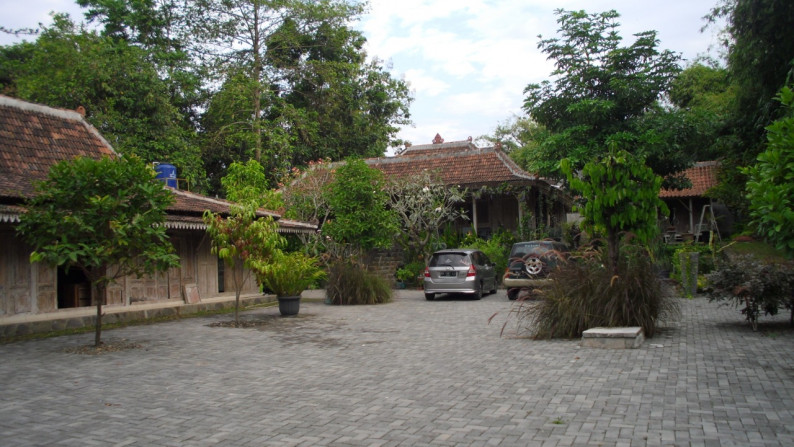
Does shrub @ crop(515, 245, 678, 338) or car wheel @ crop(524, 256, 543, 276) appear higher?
car wheel @ crop(524, 256, 543, 276)

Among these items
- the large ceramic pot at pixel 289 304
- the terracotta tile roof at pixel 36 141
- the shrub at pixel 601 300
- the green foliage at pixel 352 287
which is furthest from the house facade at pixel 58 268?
the shrub at pixel 601 300

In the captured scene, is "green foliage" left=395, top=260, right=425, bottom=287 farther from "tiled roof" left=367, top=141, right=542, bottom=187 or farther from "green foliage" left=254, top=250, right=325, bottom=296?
"green foliage" left=254, top=250, right=325, bottom=296

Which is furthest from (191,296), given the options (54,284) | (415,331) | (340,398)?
(340,398)

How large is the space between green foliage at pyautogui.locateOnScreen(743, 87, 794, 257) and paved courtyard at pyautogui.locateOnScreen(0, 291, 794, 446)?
1.65 meters

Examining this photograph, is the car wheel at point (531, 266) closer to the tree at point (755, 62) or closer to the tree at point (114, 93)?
the tree at point (755, 62)

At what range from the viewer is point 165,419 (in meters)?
5.80

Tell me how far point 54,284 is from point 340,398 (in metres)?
9.17

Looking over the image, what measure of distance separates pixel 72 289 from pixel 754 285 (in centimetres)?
1361

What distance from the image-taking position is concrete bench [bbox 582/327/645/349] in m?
8.94

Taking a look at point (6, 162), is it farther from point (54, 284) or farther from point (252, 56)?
point (252, 56)

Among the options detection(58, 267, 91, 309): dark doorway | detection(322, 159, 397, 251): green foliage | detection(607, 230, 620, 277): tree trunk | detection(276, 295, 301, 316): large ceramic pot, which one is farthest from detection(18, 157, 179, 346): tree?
detection(322, 159, 397, 251): green foliage

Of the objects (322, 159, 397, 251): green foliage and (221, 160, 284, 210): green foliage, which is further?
(221, 160, 284, 210): green foliage

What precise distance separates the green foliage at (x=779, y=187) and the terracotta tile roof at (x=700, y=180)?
2185 cm

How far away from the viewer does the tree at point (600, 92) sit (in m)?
19.2
